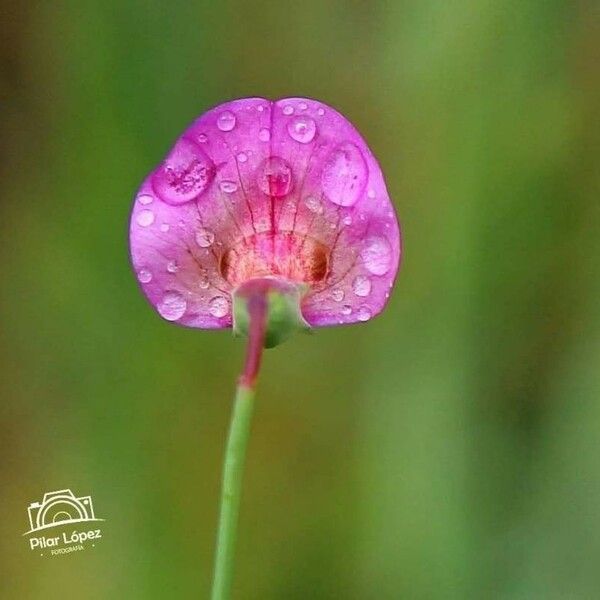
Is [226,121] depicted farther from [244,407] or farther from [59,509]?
[59,509]

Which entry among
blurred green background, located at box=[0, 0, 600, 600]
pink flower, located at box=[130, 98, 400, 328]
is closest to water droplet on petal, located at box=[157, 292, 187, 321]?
pink flower, located at box=[130, 98, 400, 328]

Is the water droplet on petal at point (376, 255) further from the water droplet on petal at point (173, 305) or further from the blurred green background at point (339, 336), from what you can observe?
the blurred green background at point (339, 336)

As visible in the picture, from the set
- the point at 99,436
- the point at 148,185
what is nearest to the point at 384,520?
the point at 99,436

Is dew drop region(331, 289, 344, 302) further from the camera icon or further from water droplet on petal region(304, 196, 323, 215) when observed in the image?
the camera icon

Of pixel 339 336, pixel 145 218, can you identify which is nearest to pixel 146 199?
pixel 145 218

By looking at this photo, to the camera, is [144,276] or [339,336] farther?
[339,336]

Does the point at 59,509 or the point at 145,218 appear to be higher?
the point at 145,218
